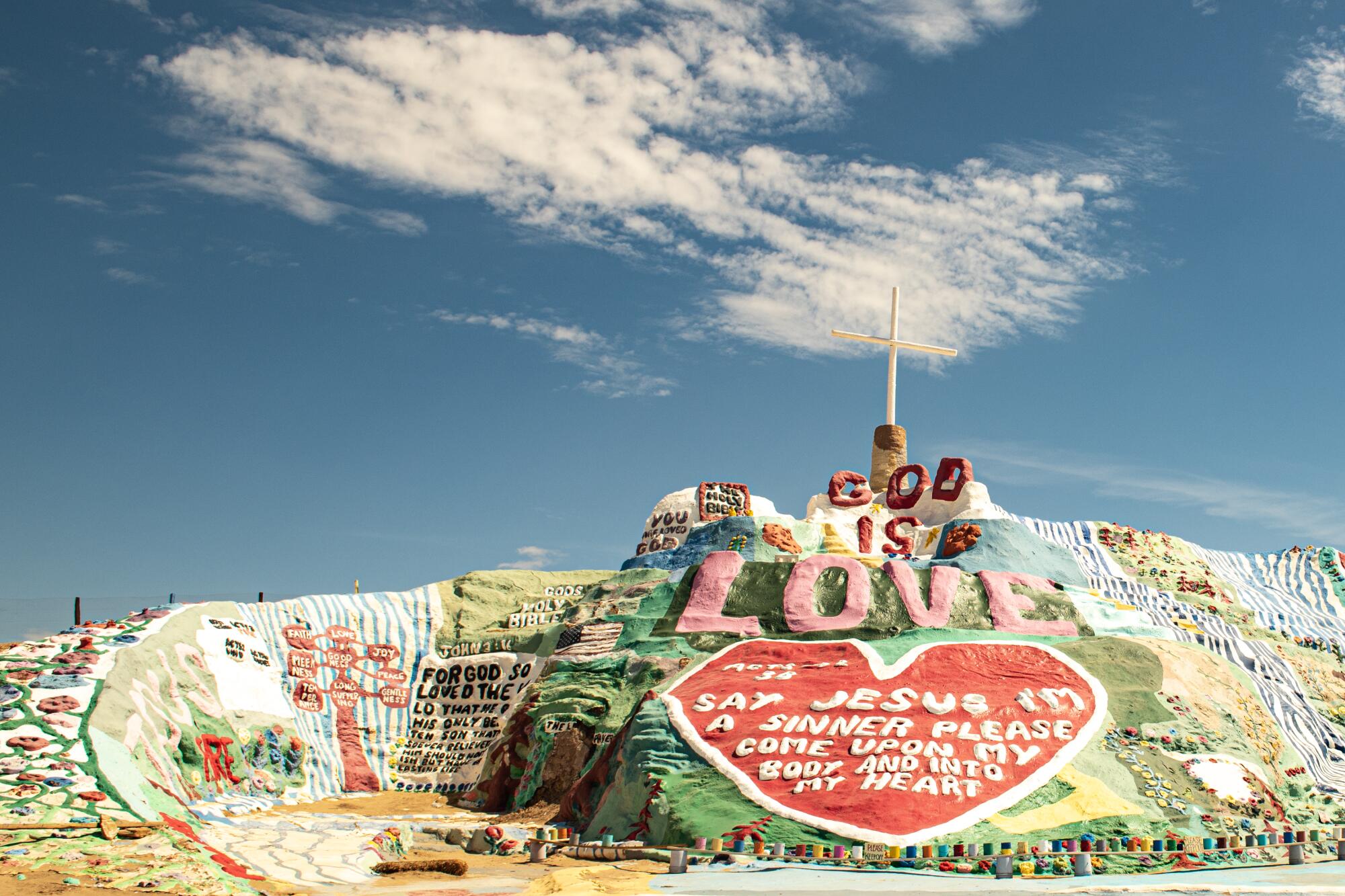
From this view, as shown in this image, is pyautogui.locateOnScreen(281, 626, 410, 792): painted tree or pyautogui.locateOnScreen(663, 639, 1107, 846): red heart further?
pyautogui.locateOnScreen(281, 626, 410, 792): painted tree

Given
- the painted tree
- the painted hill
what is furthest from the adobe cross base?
the painted tree

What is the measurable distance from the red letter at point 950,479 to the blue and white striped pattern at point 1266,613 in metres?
1.80

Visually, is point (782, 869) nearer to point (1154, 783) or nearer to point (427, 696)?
point (1154, 783)

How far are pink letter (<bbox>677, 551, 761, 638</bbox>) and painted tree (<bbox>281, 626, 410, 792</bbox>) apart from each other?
9.52 metres

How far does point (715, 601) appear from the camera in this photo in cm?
2680

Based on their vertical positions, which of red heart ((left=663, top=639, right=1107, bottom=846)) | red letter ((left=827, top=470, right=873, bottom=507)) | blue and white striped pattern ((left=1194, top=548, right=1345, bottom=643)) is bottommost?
red heart ((left=663, top=639, right=1107, bottom=846))

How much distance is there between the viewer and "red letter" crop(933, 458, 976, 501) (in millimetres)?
33375

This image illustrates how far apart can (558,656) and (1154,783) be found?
14.2 meters

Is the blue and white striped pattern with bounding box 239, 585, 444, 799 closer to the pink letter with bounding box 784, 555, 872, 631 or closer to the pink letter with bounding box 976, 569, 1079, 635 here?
the pink letter with bounding box 784, 555, 872, 631

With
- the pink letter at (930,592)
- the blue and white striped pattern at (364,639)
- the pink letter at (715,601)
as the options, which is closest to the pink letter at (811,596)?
the pink letter at (930,592)

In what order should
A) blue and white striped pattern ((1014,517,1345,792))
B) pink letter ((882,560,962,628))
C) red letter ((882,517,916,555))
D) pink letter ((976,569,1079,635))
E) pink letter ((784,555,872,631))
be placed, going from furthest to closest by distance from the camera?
red letter ((882,517,916,555)) → pink letter ((976,569,1079,635)) → pink letter ((784,555,872,631)) → pink letter ((882,560,962,628)) → blue and white striped pattern ((1014,517,1345,792))

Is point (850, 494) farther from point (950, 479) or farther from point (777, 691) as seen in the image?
point (777, 691)

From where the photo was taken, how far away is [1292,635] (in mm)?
30266

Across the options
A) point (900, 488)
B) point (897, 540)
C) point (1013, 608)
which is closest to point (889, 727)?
point (1013, 608)
